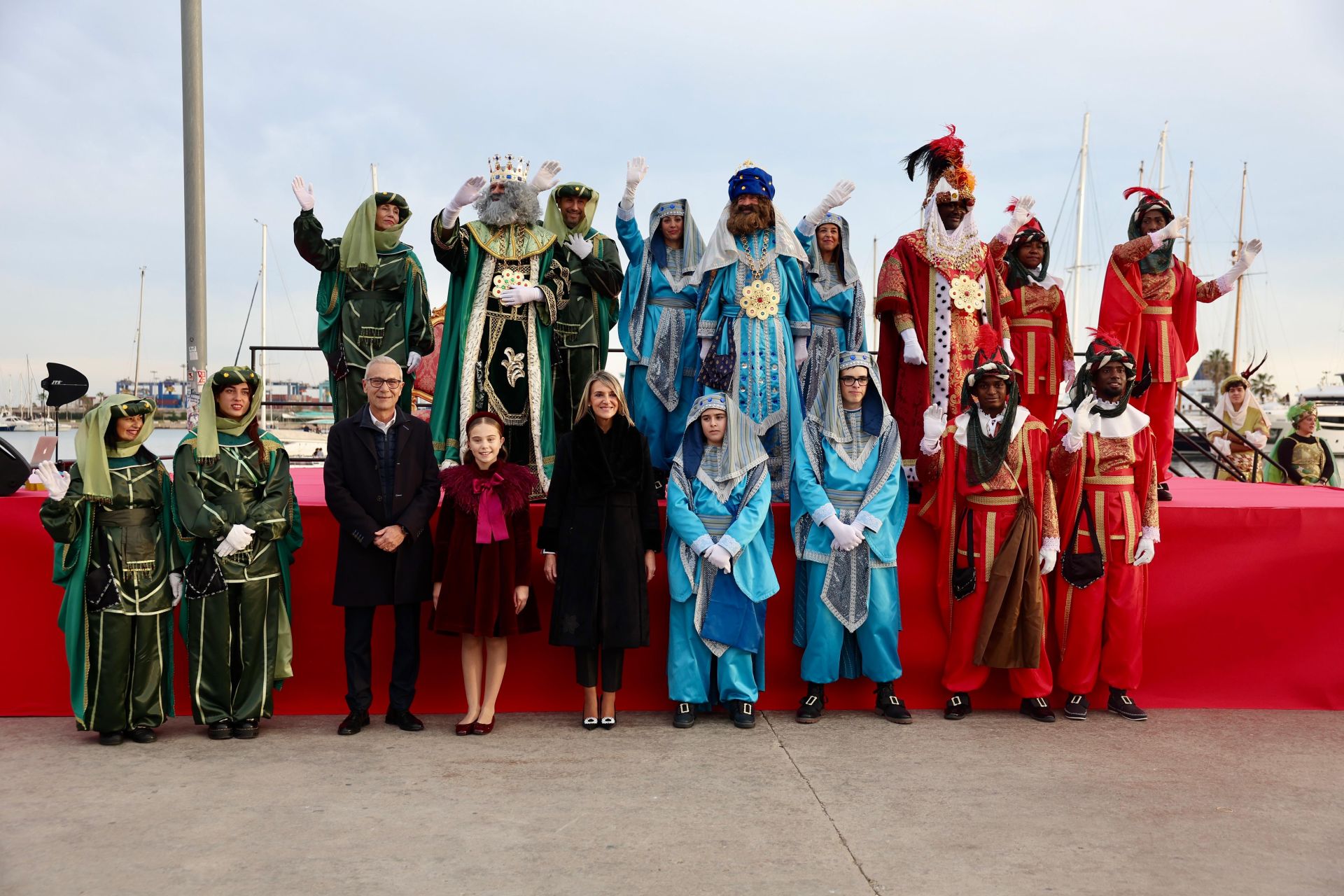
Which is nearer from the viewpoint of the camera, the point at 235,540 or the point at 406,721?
the point at 235,540

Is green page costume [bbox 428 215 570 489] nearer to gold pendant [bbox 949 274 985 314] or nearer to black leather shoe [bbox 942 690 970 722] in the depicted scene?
gold pendant [bbox 949 274 985 314]

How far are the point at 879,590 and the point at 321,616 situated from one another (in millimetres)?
2588

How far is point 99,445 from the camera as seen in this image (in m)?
4.25

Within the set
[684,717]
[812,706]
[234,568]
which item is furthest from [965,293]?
[234,568]

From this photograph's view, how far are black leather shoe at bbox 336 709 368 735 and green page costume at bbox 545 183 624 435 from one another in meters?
1.88

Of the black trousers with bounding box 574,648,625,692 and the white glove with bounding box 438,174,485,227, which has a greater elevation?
the white glove with bounding box 438,174,485,227

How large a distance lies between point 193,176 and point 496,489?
286cm

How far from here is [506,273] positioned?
5570 mm

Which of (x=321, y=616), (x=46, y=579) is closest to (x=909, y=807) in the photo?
(x=321, y=616)

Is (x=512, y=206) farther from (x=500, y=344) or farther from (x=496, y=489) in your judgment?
(x=496, y=489)

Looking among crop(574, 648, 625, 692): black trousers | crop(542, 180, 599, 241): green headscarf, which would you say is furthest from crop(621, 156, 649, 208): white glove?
crop(574, 648, 625, 692): black trousers

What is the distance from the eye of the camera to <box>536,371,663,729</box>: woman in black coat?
4480 millimetres

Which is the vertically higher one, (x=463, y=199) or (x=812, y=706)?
(x=463, y=199)

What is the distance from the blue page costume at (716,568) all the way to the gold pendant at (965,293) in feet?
5.06
